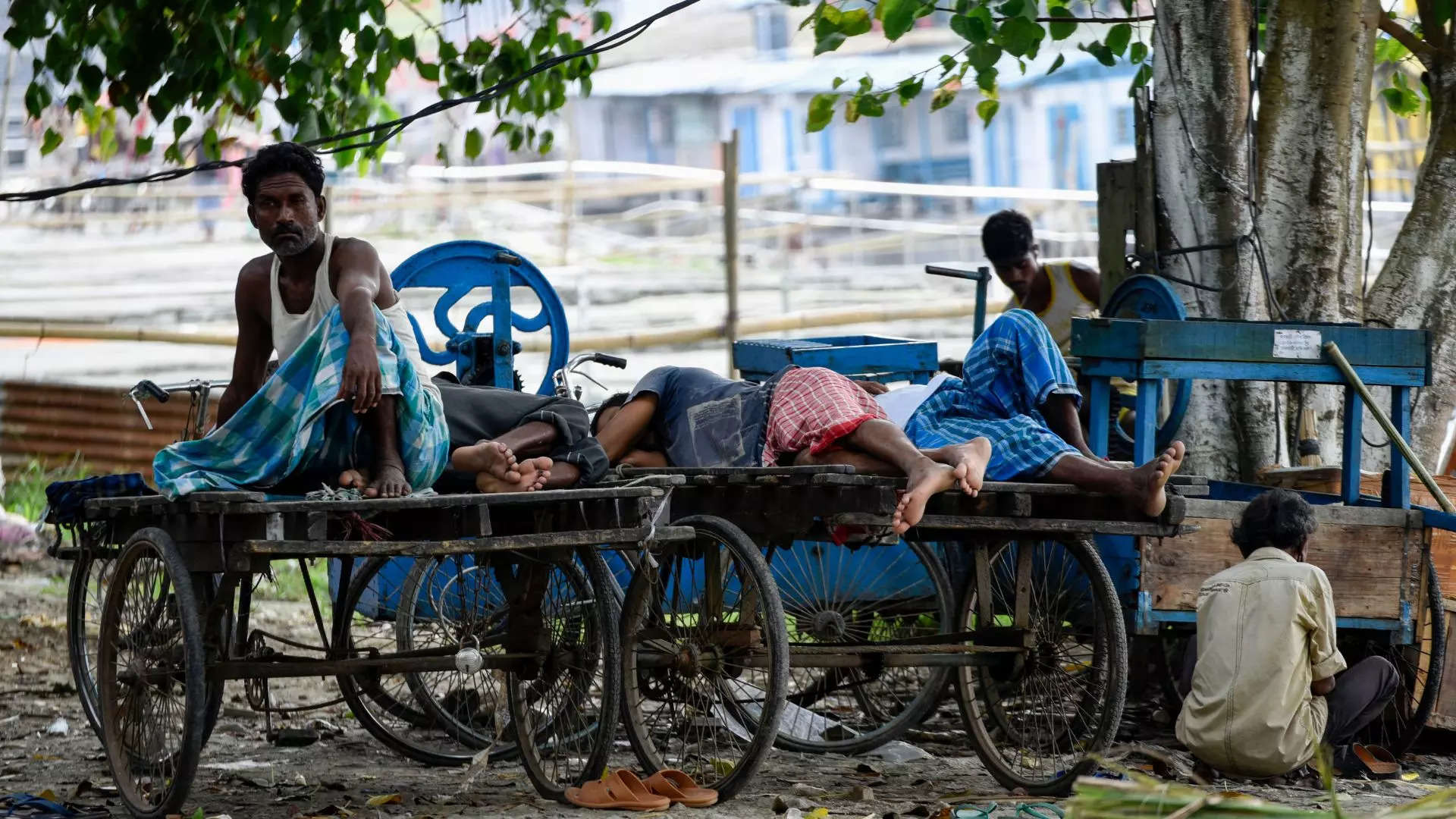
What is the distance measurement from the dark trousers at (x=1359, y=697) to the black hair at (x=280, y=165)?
3156 millimetres

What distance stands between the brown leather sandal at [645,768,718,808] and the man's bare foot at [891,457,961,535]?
0.92 meters

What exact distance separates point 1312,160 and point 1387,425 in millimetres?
1734

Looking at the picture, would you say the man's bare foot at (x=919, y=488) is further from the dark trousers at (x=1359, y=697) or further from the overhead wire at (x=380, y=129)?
the overhead wire at (x=380, y=129)

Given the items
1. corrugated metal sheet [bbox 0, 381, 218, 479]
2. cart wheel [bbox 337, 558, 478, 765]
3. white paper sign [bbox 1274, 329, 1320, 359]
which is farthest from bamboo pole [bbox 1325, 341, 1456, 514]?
corrugated metal sheet [bbox 0, 381, 218, 479]

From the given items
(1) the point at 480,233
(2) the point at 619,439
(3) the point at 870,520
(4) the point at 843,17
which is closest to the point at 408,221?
(1) the point at 480,233

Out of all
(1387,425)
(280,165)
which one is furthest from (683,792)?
(1387,425)

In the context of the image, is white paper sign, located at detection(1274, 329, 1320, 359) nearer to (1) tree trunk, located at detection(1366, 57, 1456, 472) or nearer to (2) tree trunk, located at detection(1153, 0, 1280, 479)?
(2) tree trunk, located at detection(1153, 0, 1280, 479)

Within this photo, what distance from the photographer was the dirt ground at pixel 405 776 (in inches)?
194

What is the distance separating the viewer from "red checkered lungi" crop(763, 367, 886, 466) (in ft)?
16.5

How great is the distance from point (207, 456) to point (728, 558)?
155cm

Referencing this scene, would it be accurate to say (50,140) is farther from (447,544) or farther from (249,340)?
(447,544)

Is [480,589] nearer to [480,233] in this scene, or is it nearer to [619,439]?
[619,439]

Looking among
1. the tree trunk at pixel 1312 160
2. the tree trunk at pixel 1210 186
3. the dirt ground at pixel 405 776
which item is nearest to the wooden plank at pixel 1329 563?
the dirt ground at pixel 405 776

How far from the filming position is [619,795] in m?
4.70
